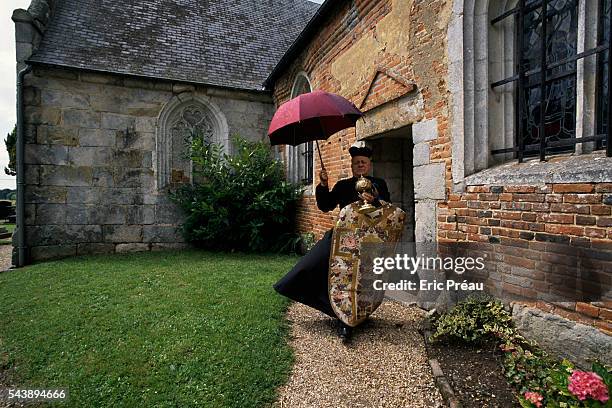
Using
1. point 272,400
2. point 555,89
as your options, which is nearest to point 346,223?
point 272,400

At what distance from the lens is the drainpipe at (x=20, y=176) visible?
665cm

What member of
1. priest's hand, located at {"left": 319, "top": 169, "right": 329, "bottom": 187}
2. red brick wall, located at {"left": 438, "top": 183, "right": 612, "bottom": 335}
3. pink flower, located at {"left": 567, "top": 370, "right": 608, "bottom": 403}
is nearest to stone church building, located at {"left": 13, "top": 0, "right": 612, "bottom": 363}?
red brick wall, located at {"left": 438, "top": 183, "right": 612, "bottom": 335}

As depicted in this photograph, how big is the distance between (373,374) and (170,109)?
24.2ft

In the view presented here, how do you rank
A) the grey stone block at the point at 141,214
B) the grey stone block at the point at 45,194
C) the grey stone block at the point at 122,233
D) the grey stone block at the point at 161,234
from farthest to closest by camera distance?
1. the grey stone block at the point at 161,234
2. the grey stone block at the point at 141,214
3. the grey stone block at the point at 122,233
4. the grey stone block at the point at 45,194

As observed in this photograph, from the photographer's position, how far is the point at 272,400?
2324 millimetres

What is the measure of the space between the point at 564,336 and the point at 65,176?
8554 millimetres

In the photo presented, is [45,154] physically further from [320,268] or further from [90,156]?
[320,268]

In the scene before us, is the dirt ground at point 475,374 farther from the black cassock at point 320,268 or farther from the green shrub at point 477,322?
the black cassock at point 320,268

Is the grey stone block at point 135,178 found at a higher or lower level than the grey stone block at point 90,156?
lower

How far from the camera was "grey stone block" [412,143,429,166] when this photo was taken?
3.82 metres

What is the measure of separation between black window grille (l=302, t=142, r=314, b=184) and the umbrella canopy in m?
4.09

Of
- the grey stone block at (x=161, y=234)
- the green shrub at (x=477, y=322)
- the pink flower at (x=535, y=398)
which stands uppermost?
the grey stone block at (x=161, y=234)

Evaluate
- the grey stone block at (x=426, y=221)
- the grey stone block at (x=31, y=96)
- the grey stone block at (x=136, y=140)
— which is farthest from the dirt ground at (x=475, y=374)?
the grey stone block at (x=31, y=96)

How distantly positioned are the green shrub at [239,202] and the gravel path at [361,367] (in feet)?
13.0
